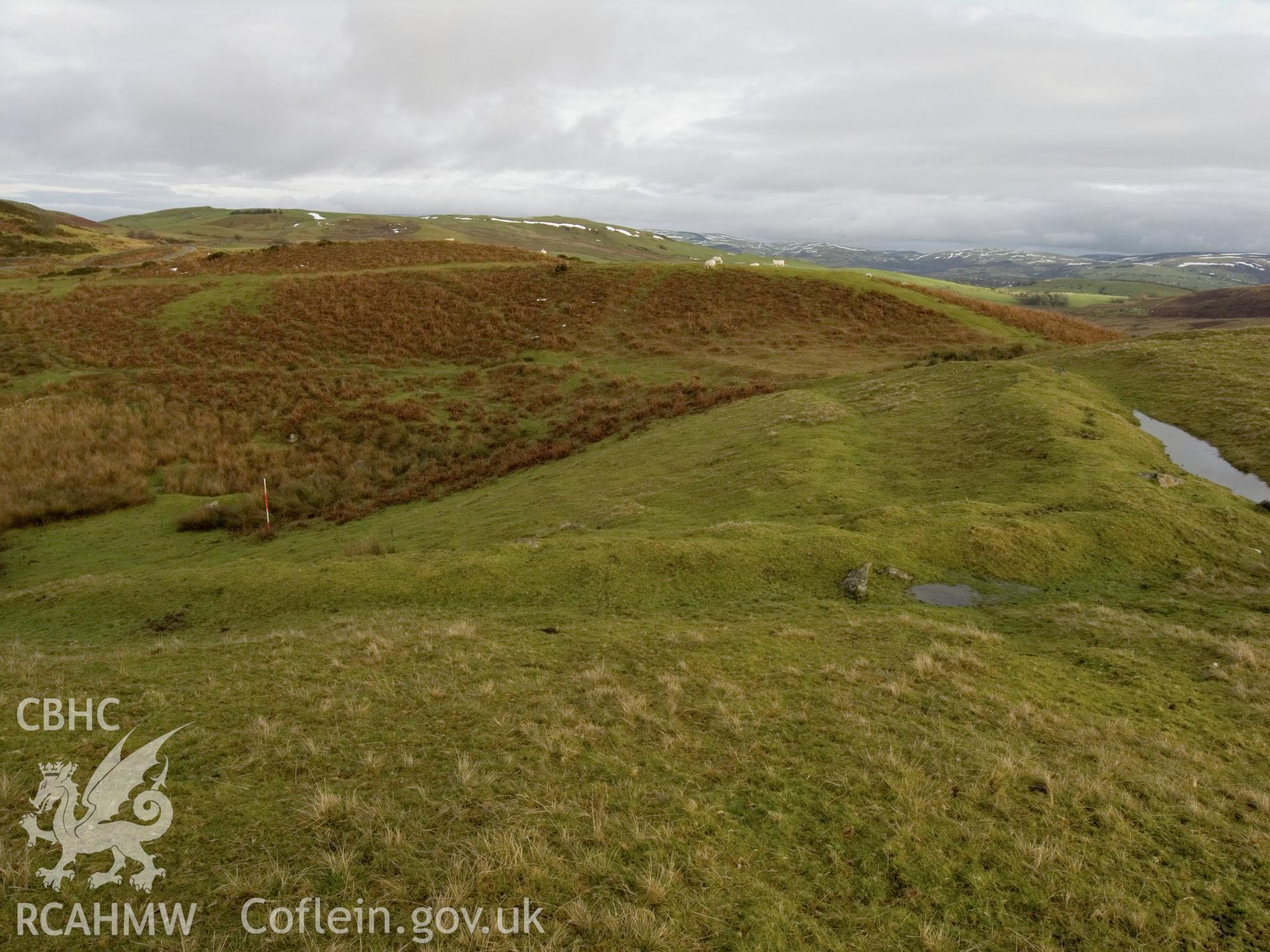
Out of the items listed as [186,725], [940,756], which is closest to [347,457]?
[186,725]

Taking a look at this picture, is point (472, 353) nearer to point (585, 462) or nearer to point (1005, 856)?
point (585, 462)

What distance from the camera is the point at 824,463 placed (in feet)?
70.3

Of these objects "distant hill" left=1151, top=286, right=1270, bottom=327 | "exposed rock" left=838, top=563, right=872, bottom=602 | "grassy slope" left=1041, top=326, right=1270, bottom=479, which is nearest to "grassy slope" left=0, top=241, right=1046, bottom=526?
"grassy slope" left=1041, top=326, right=1270, bottom=479

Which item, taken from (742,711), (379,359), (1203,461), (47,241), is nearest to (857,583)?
(742,711)

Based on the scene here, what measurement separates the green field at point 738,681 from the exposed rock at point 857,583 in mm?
344

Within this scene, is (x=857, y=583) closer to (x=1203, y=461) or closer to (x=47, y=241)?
(x=1203, y=461)

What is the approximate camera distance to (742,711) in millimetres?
8859

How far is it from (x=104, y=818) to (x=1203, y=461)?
27.6 m

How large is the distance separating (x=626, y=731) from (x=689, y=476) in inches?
587

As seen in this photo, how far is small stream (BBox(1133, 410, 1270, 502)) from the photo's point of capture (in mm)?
18141

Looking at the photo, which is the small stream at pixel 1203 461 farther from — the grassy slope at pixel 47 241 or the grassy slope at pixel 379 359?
the grassy slope at pixel 47 241

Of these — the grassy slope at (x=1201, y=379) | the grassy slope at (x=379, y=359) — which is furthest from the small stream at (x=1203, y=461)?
the grassy slope at (x=379, y=359)

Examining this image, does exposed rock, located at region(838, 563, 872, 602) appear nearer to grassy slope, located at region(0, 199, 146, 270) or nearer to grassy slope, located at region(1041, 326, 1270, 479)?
grassy slope, located at region(1041, 326, 1270, 479)

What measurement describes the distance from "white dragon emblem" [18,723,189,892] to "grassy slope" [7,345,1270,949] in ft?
0.60
